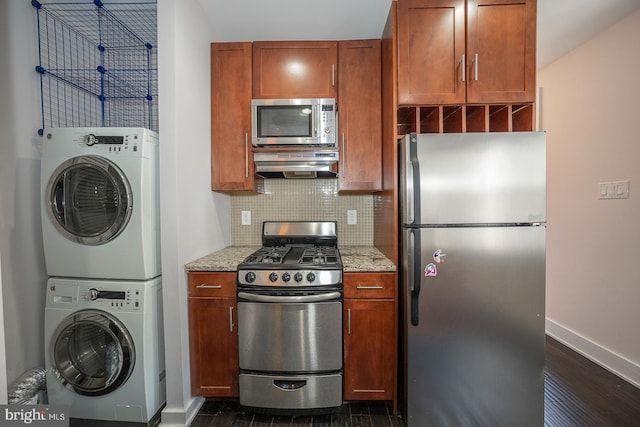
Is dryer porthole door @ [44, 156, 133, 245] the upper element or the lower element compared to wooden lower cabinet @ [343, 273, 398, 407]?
upper

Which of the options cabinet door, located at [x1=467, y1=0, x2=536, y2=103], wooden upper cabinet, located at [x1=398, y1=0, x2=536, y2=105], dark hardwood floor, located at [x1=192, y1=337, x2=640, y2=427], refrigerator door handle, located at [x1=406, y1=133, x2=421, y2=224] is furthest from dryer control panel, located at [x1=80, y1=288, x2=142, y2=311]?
cabinet door, located at [x1=467, y1=0, x2=536, y2=103]

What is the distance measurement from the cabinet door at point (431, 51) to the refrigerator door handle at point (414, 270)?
87 centimetres

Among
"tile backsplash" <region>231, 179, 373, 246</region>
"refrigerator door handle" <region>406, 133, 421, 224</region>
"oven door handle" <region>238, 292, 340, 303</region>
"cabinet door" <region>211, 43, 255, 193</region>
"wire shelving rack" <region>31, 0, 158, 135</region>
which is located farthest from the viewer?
"tile backsplash" <region>231, 179, 373, 246</region>

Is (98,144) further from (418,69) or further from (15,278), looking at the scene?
(418,69)

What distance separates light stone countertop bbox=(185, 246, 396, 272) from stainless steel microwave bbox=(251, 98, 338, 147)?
851mm

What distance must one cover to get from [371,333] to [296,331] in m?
0.47

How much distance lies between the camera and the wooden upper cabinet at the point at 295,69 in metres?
1.99

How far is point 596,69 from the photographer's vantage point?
2.09m

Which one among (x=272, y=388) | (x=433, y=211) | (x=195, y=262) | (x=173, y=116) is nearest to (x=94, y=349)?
(x=195, y=262)

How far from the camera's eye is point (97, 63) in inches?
77.8

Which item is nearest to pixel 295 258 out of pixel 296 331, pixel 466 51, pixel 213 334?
pixel 296 331

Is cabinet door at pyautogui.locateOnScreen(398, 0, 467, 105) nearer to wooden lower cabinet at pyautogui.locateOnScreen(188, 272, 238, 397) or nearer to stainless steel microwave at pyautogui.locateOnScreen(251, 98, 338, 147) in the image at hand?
stainless steel microwave at pyautogui.locateOnScreen(251, 98, 338, 147)

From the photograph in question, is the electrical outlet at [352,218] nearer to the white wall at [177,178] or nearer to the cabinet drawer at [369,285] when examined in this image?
the cabinet drawer at [369,285]

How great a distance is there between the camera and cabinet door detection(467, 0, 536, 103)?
1580 mm
